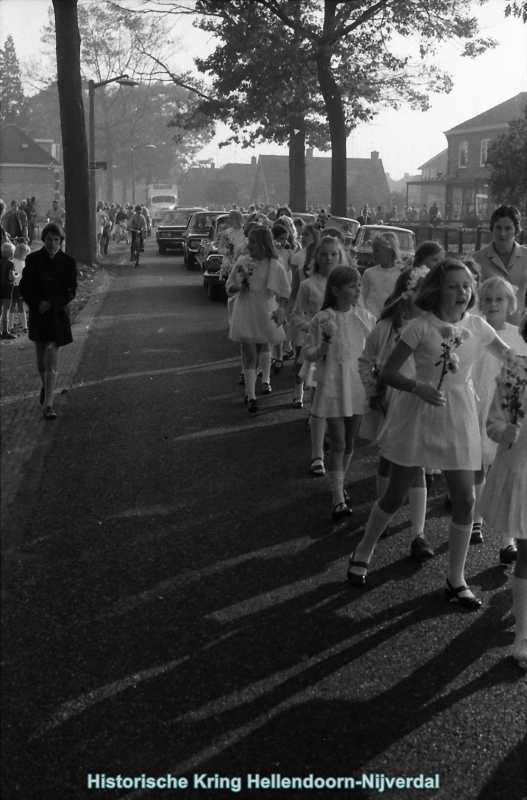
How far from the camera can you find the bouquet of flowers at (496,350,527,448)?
4684 mm

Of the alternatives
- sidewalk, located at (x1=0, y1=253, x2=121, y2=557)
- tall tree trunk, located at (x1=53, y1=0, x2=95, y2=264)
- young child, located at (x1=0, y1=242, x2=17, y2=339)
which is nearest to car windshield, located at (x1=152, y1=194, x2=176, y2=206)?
tall tree trunk, located at (x1=53, y1=0, x2=95, y2=264)

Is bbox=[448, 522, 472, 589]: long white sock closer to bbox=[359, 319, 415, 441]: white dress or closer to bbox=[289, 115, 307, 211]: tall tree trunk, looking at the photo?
bbox=[359, 319, 415, 441]: white dress

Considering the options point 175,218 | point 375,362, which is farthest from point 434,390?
point 175,218

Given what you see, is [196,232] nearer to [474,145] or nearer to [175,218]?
[175,218]

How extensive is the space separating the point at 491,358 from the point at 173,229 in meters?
36.2

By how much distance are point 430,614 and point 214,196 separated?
97017mm

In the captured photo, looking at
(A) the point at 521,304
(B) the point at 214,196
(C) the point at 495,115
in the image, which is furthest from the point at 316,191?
(A) the point at 521,304

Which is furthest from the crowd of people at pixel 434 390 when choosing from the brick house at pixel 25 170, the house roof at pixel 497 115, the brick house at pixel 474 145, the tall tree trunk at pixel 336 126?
the brick house at pixel 25 170

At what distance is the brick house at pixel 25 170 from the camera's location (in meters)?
85.1

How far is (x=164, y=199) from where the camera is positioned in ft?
303

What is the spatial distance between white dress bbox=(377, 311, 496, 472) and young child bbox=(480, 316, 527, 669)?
410mm

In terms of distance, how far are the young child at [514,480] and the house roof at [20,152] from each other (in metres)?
84.1

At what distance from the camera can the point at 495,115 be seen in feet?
233

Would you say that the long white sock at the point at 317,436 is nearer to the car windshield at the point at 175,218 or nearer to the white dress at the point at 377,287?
the white dress at the point at 377,287
